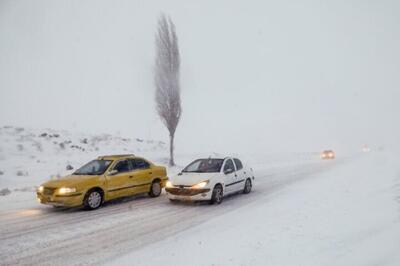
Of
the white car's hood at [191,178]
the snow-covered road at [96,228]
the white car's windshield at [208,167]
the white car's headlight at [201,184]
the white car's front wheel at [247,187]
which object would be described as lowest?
the snow-covered road at [96,228]

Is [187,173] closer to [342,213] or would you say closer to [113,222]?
[113,222]

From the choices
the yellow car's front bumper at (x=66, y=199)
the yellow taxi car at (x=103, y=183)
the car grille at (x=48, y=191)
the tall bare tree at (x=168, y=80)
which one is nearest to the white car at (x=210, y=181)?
the yellow taxi car at (x=103, y=183)

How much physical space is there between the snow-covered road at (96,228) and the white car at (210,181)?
0.35 m

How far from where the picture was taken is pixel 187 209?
419 inches

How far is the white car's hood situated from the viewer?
11.1m

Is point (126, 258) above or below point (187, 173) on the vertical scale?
below

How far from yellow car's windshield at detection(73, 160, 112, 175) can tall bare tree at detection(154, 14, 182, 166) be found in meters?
15.5

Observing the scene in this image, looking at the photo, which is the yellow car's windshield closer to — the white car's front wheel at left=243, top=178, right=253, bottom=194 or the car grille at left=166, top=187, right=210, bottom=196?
the car grille at left=166, top=187, right=210, bottom=196

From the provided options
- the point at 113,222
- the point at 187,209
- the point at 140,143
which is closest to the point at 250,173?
the point at 187,209

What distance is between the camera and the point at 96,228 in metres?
8.33

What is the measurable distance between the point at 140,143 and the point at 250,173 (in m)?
29.9

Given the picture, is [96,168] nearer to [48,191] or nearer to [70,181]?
→ [70,181]

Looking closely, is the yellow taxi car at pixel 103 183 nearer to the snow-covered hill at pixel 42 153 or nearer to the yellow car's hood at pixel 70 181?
the yellow car's hood at pixel 70 181

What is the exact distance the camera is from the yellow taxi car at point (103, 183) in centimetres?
1025
